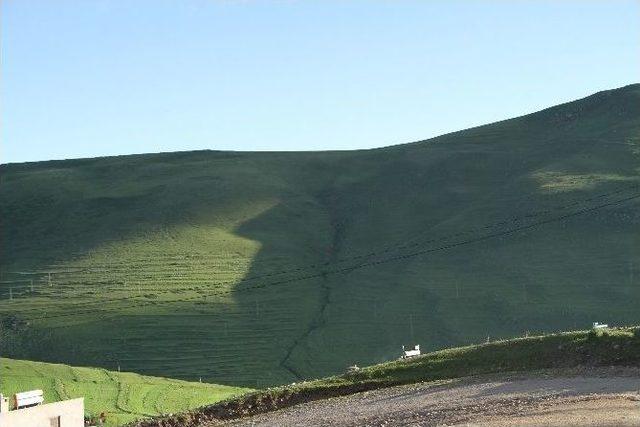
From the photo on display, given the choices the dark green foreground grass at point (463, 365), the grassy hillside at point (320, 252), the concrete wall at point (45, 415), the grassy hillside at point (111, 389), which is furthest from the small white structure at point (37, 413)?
the grassy hillside at point (320, 252)

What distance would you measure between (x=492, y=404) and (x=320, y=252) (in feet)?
290

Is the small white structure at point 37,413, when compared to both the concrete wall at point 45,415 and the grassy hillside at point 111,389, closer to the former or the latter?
the concrete wall at point 45,415

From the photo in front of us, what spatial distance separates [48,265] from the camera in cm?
10919

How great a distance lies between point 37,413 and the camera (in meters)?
33.8

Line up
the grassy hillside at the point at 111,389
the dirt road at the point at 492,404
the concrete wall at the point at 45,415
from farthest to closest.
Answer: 1. the grassy hillside at the point at 111,389
2. the concrete wall at the point at 45,415
3. the dirt road at the point at 492,404

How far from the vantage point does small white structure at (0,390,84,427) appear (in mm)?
32531

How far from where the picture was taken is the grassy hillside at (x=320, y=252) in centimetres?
8344

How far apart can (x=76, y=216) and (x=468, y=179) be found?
2077 inches

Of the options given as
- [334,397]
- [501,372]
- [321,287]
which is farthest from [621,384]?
[321,287]

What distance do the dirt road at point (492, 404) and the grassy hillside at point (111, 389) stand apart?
25.8m

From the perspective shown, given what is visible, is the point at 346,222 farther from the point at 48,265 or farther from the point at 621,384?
the point at 621,384

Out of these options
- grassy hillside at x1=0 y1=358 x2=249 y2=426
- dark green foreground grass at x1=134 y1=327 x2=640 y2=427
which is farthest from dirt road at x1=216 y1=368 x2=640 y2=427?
grassy hillside at x1=0 y1=358 x2=249 y2=426

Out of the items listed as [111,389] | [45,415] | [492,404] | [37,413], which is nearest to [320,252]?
[111,389]

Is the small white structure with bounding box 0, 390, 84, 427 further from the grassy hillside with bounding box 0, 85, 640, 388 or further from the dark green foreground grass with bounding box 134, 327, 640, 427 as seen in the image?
the grassy hillside with bounding box 0, 85, 640, 388
